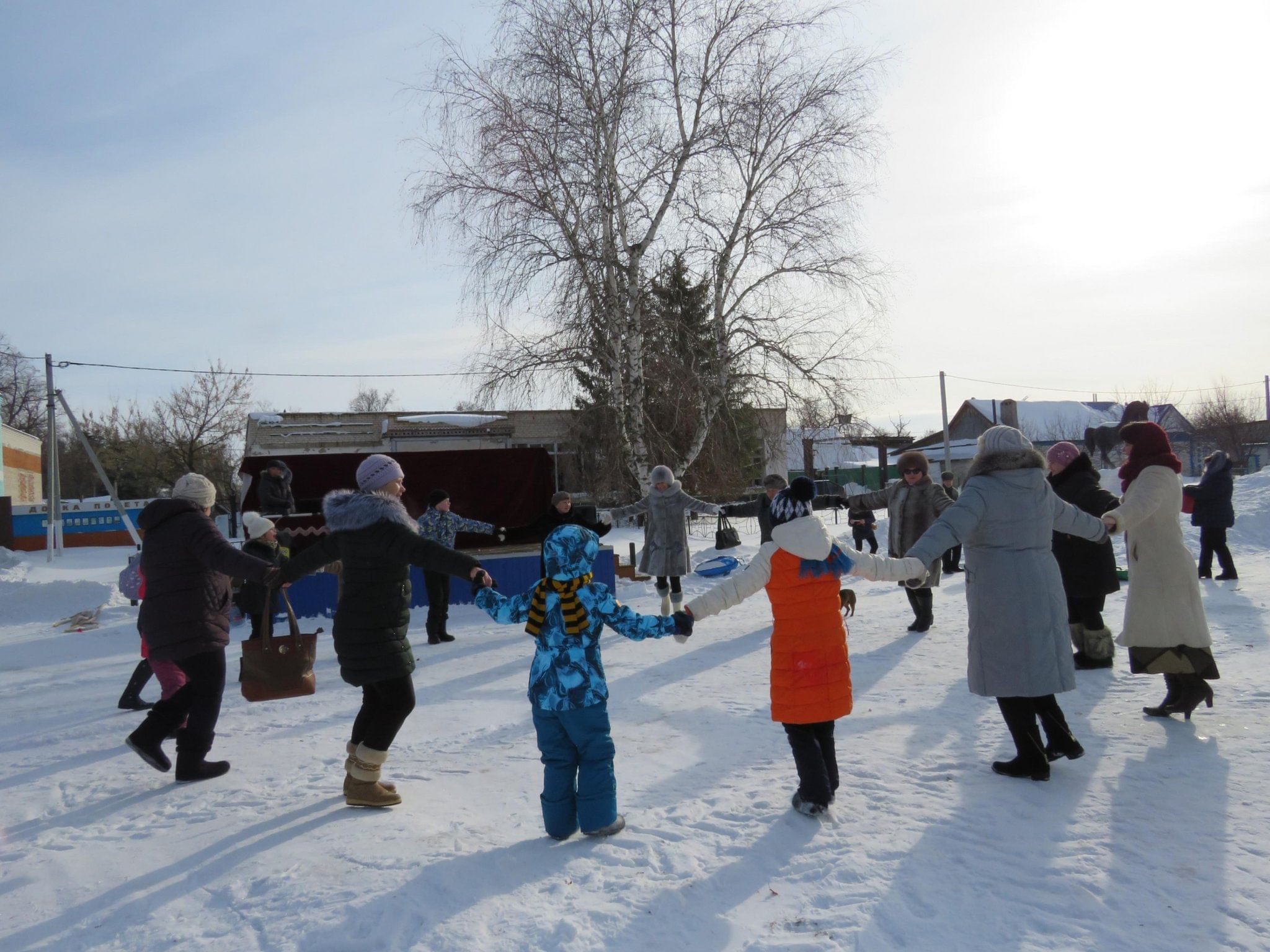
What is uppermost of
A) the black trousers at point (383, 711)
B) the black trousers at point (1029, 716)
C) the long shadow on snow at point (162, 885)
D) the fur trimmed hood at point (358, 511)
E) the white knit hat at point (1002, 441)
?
the white knit hat at point (1002, 441)

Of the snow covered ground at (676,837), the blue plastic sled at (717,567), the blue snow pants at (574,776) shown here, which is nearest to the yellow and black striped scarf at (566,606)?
the blue snow pants at (574,776)

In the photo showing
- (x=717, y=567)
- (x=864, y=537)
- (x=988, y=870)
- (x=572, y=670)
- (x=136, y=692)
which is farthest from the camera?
(x=864, y=537)

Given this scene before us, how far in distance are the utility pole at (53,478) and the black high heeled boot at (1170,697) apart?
72.3 feet

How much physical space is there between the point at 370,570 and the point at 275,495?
26.9ft

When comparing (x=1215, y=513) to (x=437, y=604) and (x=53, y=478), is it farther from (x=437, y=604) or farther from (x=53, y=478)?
(x=53, y=478)

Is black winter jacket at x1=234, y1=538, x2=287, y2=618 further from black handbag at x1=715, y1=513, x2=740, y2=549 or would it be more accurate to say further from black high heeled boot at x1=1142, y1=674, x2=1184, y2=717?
black handbag at x1=715, y1=513, x2=740, y2=549

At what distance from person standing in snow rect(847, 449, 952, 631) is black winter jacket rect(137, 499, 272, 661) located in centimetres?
523

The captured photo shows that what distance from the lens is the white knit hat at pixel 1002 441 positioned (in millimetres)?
4277

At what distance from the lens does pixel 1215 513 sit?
35.7 feet

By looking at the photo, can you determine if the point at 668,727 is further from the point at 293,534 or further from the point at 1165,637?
the point at 293,534

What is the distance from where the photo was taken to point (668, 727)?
5.57 meters

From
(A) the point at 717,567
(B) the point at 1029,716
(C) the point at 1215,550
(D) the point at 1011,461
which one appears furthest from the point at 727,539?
(D) the point at 1011,461

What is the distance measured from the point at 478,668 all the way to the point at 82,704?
3.04 metres

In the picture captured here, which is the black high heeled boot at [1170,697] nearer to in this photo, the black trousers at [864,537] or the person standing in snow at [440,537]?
the person standing in snow at [440,537]
